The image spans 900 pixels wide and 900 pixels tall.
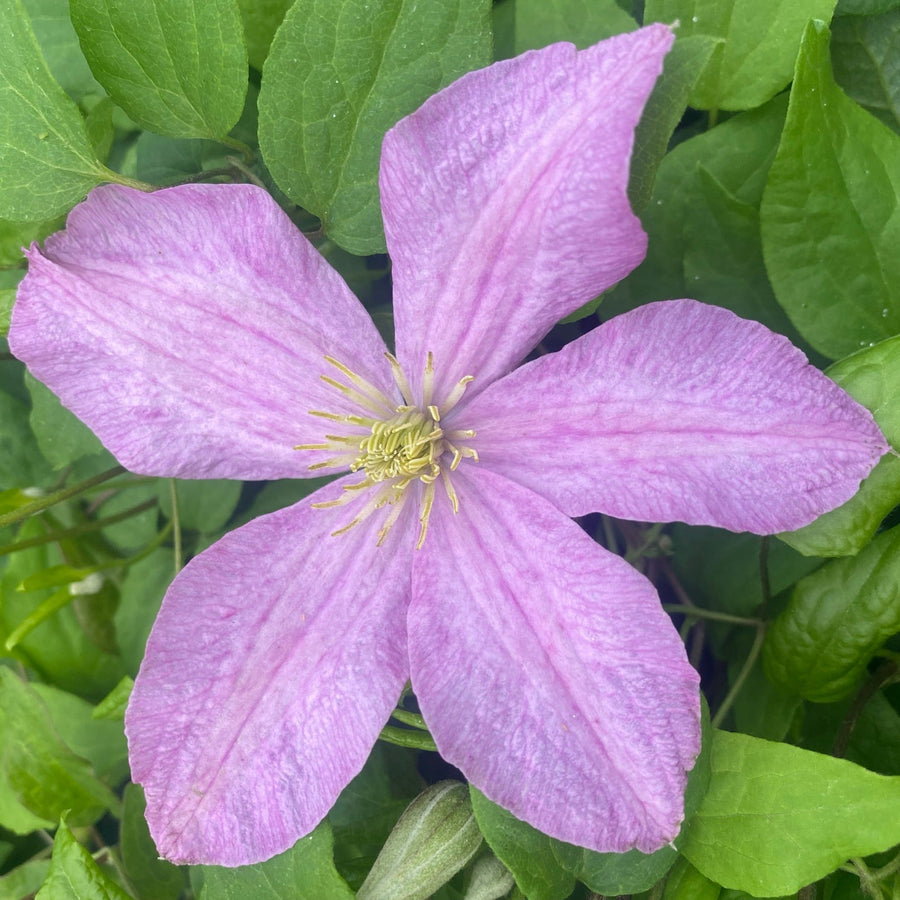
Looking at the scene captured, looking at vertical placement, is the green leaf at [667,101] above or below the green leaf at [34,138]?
below

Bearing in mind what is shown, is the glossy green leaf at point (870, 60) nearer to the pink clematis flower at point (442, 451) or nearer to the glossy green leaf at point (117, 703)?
the pink clematis flower at point (442, 451)

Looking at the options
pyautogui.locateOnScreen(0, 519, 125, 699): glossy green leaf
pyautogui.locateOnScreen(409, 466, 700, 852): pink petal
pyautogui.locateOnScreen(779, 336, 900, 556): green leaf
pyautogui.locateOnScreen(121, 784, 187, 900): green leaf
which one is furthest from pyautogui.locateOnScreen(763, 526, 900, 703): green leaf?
pyautogui.locateOnScreen(0, 519, 125, 699): glossy green leaf

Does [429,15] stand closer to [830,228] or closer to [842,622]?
[830,228]

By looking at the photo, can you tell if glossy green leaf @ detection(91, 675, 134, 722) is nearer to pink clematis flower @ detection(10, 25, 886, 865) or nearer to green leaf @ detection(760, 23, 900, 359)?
pink clematis flower @ detection(10, 25, 886, 865)

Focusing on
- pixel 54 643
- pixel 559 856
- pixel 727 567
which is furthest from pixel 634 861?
pixel 54 643

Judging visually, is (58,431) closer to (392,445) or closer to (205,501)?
(205,501)

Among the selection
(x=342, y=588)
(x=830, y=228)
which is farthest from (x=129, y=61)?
(x=830, y=228)

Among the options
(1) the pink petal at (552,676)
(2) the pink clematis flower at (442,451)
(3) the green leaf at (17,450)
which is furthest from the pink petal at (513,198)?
(3) the green leaf at (17,450)
